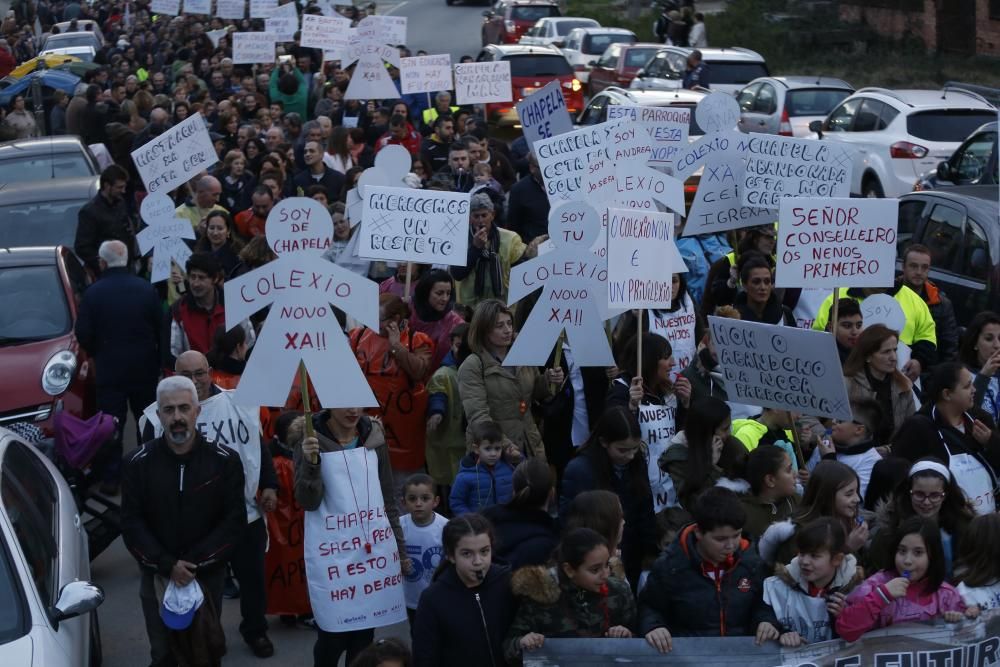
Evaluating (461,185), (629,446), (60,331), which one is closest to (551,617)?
(629,446)

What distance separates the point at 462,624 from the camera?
220 inches

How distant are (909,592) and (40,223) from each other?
398 inches

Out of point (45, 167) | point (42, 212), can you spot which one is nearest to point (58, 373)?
point (42, 212)

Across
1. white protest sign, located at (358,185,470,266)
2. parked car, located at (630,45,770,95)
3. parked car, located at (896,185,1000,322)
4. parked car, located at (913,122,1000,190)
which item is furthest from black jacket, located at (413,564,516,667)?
parked car, located at (630,45,770,95)

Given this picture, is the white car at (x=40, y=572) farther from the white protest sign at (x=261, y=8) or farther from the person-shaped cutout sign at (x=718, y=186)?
the white protest sign at (x=261, y=8)

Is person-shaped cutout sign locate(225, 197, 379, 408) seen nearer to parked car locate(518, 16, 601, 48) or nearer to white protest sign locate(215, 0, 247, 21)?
white protest sign locate(215, 0, 247, 21)

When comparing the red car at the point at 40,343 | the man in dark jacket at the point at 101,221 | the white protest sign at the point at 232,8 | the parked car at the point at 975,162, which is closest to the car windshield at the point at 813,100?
the parked car at the point at 975,162

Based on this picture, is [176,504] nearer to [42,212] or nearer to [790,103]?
[42,212]

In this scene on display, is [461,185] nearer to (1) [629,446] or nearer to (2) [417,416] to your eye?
(2) [417,416]

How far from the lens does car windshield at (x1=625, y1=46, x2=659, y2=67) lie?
2791 centimetres

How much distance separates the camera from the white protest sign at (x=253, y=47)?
23.3m

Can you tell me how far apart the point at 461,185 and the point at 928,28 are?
23.6 metres

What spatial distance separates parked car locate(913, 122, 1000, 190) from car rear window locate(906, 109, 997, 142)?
2.52 m

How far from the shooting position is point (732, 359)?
7297 mm
